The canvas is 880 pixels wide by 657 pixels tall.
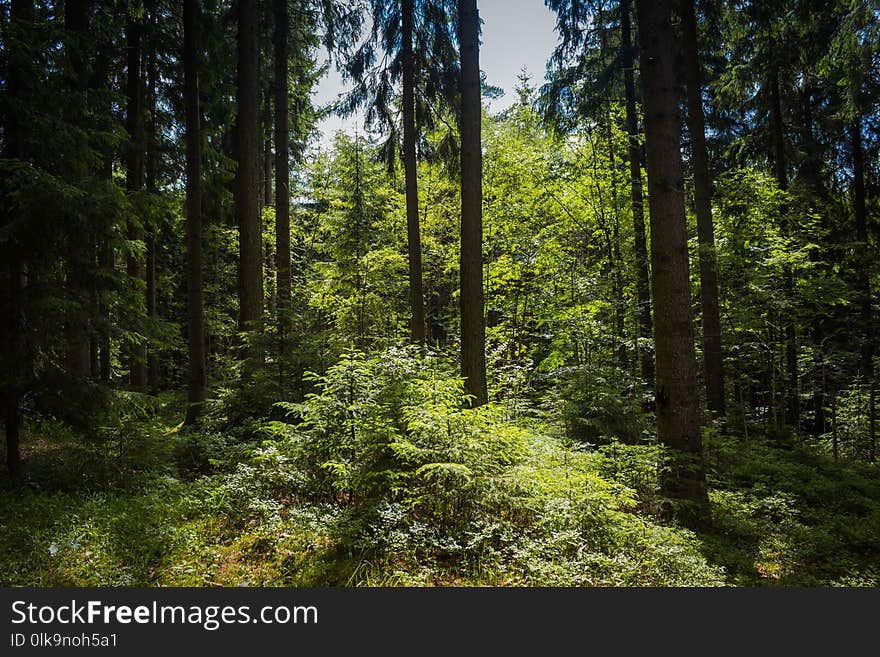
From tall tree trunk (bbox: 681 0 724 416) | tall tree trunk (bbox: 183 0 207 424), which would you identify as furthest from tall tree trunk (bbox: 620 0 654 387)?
tall tree trunk (bbox: 183 0 207 424)

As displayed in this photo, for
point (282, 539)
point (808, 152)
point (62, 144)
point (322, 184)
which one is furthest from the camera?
point (322, 184)

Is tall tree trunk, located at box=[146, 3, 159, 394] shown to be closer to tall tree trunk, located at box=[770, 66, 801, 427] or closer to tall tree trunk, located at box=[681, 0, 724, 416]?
tall tree trunk, located at box=[681, 0, 724, 416]

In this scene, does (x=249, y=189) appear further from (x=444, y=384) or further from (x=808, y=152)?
(x=808, y=152)

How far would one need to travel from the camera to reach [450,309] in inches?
712

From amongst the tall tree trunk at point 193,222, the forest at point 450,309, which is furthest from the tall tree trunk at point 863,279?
the tall tree trunk at point 193,222

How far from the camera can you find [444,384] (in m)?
Result: 6.21

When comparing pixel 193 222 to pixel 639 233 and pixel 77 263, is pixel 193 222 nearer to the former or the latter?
pixel 77 263

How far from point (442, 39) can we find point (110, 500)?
42.5 ft

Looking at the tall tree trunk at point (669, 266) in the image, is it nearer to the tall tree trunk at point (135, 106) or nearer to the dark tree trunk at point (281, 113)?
the dark tree trunk at point (281, 113)

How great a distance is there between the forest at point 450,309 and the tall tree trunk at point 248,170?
7cm

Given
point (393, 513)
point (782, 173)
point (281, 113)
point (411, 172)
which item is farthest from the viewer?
point (782, 173)

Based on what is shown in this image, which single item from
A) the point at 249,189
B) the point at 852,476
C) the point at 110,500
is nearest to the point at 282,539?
the point at 110,500

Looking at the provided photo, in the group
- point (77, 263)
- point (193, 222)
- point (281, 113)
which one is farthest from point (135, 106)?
point (77, 263)

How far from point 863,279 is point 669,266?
31.7ft
